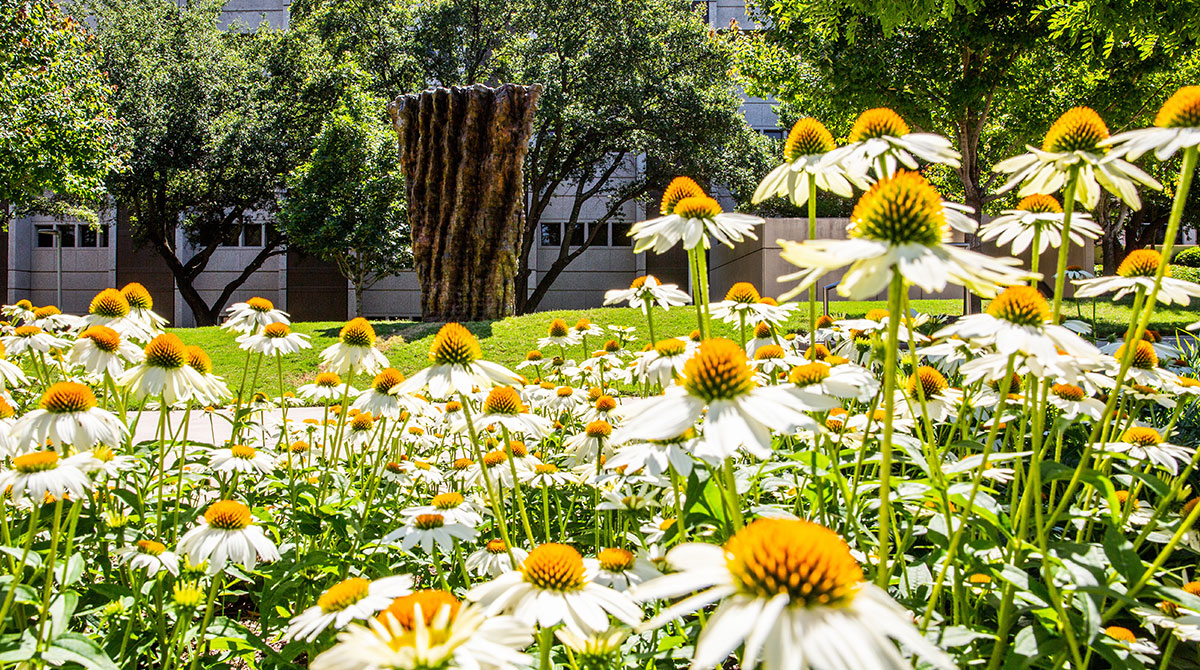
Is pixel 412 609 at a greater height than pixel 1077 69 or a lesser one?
lesser

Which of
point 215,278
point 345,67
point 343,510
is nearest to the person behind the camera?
point 343,510

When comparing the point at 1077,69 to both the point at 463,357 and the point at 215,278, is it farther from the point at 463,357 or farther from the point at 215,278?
the point at 215,278

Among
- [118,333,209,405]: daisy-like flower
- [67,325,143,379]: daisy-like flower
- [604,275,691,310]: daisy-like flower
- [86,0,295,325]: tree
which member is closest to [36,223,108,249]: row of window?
[86,0,295,325]: tree

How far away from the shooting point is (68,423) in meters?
1.46

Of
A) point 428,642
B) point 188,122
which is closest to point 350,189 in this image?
point 188,122

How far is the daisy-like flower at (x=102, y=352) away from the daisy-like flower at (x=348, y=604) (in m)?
1.04

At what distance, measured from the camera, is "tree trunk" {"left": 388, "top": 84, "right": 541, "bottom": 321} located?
9.36m

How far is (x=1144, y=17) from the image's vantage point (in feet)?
13.5

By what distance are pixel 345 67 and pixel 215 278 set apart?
10165 mm

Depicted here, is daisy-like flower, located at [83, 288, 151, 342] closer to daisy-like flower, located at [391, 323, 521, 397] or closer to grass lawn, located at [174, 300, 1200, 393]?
daisy-like flower, located at [391, 323, 521, 397]

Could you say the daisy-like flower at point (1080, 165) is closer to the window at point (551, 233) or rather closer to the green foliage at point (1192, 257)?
the window at point (551, 233)

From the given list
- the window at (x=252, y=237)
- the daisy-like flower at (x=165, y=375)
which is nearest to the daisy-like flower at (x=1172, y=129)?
→ the daisy-like flower at (x=165, y=375)

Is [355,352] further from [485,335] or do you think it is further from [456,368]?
[485,335]

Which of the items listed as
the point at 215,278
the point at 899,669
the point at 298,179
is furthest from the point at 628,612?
the point at 215,278
